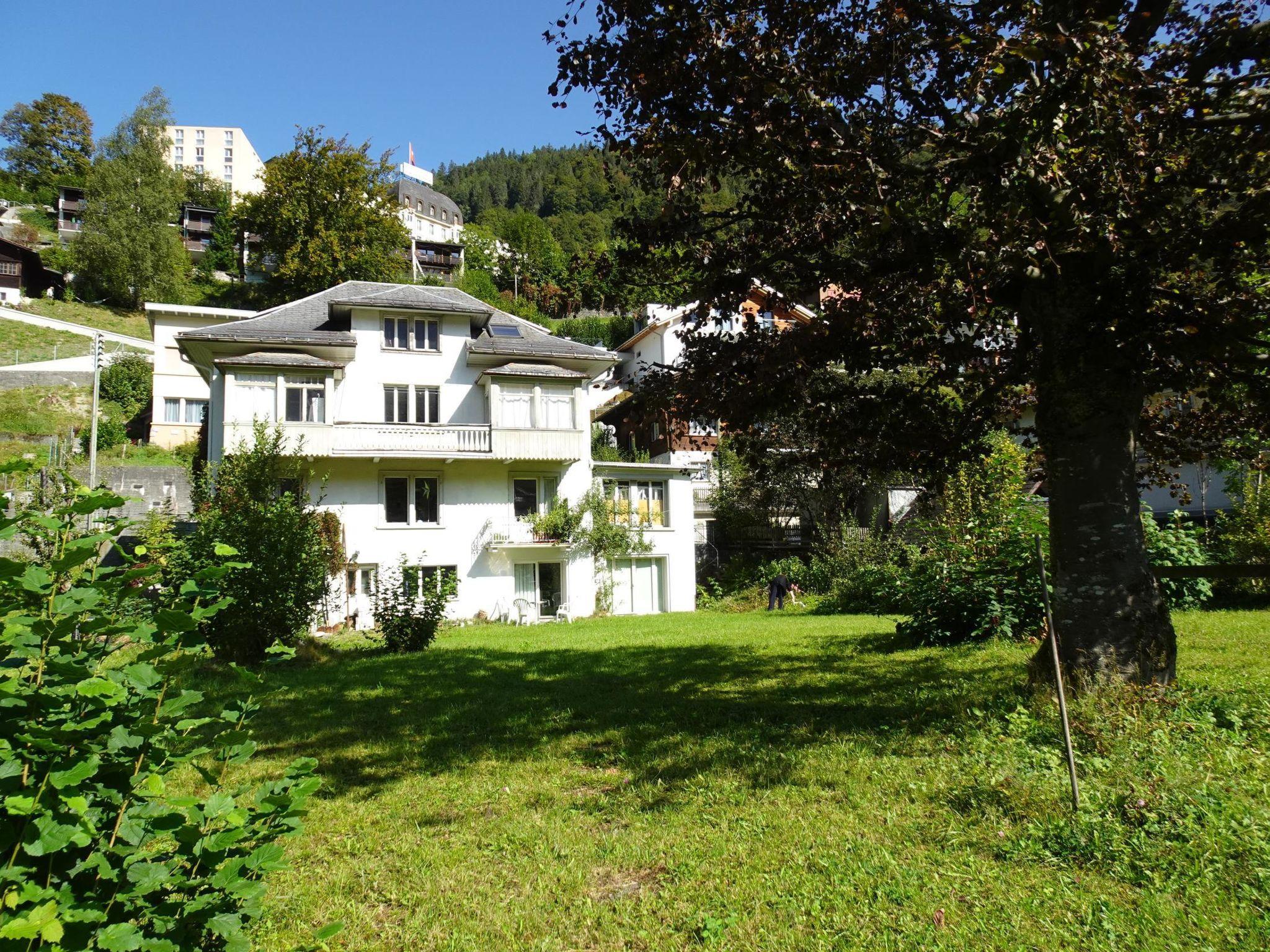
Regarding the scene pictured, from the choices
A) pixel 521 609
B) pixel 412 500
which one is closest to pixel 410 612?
pixel 521 609

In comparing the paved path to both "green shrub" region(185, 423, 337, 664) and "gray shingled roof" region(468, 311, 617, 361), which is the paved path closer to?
"gray shingled roof" region(468, 311, 617, 361)

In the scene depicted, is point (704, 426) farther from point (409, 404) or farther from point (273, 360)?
point (409, 404)

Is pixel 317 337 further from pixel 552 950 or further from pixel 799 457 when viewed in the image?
pixel 552 950

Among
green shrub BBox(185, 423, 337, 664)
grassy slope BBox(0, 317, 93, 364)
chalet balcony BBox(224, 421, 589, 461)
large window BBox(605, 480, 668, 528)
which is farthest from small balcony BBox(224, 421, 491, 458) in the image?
grassy slope BBox(0, 317, 93, 364)

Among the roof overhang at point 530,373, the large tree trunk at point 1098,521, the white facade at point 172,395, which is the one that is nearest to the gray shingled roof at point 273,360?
the roof overhang at point 530,373

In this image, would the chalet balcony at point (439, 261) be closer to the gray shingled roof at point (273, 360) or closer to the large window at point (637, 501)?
the gray shingled roof at point (273, 360)

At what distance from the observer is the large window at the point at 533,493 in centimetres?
2933

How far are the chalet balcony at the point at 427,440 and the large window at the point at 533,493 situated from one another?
1.44m

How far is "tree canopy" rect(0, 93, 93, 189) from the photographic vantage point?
83375mm

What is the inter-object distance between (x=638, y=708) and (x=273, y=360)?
22.0m

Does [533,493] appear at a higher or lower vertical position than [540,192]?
lower

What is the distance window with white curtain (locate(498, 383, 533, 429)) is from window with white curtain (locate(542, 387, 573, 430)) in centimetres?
49

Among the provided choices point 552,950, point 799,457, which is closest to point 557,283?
point 799,457

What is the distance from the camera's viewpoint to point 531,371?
28594 mm
